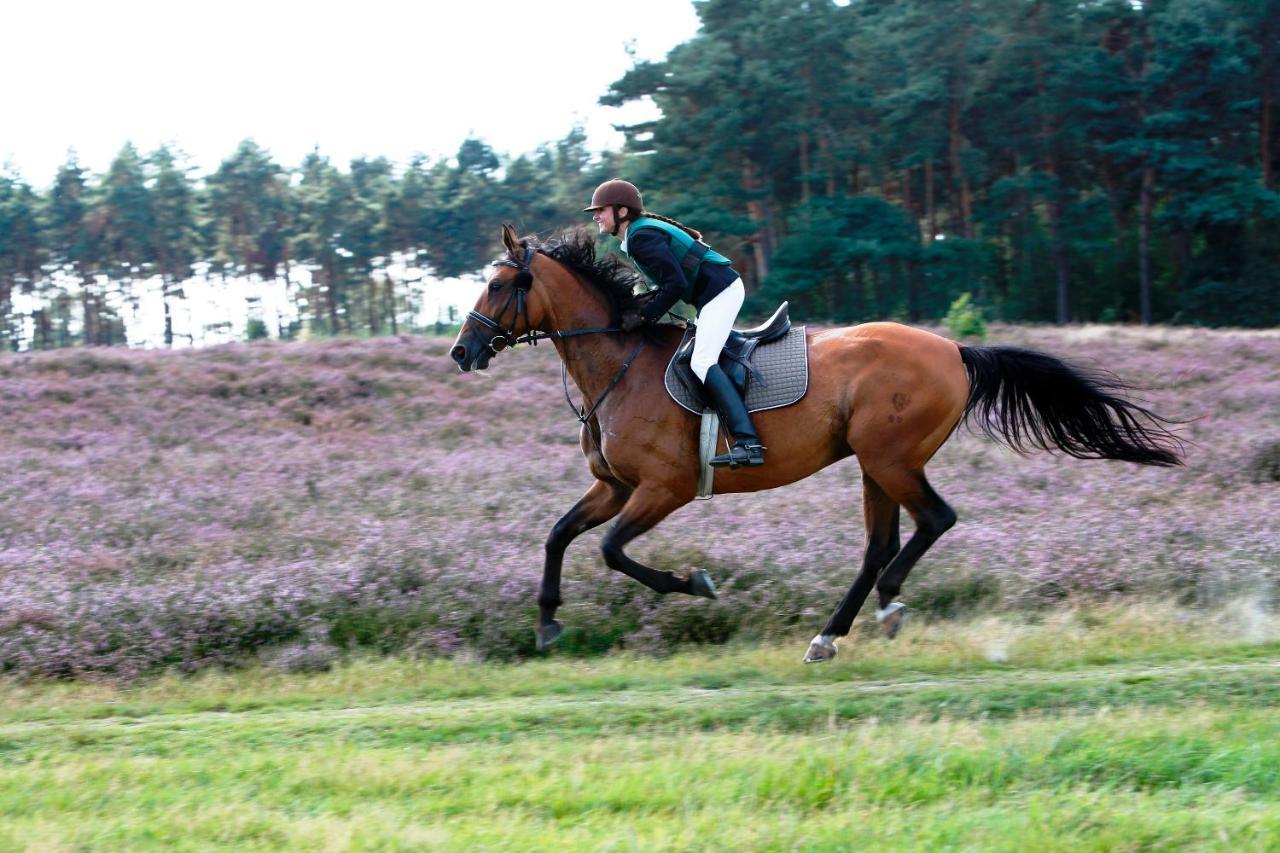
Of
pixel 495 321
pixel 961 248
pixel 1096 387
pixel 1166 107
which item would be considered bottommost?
pixel 1096 387

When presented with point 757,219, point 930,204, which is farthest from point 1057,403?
point 930,204

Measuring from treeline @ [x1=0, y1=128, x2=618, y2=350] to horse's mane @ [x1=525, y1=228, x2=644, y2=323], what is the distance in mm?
44227

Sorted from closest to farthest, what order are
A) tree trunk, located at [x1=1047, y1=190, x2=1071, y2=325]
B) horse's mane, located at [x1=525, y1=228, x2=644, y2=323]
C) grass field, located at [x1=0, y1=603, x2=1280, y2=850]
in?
grass field, located at [x1=0, y1=603, x2=1280, y2=850]
horse's mane, located at [x1=525, y1=228, x2=644, y2=323]
tree trunk, located at [x1=1047, y1=190, x2=1071, y2=325]

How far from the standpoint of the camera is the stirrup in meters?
7.91

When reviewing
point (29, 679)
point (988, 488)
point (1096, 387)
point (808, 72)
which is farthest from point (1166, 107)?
point (29, 679)

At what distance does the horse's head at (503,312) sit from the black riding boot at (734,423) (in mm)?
1314

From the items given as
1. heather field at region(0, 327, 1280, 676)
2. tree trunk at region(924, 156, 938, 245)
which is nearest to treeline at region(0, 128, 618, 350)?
tree trunk at region(924, 156, 938, 245)

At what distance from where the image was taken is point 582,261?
8.63 m

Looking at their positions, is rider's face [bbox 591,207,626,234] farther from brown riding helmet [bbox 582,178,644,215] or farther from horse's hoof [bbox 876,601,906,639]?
horse's hoof [bbox 876,601,906,639]

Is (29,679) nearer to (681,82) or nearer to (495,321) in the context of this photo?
(495,321)

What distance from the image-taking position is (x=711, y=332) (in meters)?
8.05

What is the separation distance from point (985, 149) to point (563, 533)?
4414cm

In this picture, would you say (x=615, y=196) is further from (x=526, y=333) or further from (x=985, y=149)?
(x=985, y=149)

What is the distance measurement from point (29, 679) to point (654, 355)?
186 inches
